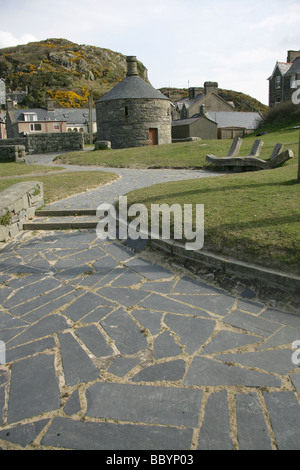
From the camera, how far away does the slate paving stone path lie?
2.29m

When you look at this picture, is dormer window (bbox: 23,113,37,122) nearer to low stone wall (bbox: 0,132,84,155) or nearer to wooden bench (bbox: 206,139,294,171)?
low stone wall (bbox: 0,132,84,155)

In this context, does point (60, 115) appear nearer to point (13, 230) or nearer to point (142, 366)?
point (13, 230)

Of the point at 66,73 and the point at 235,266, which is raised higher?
the point at 66,73

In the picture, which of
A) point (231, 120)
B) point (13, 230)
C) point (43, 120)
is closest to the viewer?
point (13, 230)

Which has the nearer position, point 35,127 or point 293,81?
point 293,81

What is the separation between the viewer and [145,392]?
8.64 ft

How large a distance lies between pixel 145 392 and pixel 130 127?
3086 centimetres

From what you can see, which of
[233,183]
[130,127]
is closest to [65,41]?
[130,127]

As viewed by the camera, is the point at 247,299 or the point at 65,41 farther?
the point at 65,41

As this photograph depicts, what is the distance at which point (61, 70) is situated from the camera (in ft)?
337

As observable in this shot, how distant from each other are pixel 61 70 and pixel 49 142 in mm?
86458

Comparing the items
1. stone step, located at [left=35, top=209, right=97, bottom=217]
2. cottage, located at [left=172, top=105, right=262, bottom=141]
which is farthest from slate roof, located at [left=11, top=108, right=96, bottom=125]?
stone step, located at [left=35, top=209, right=97, bottom=217]

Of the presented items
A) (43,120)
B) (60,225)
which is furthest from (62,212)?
(43,120)
